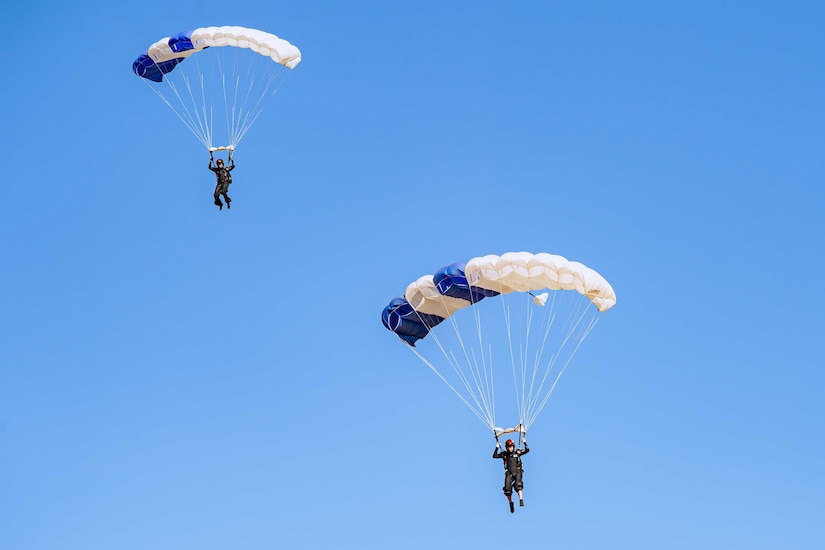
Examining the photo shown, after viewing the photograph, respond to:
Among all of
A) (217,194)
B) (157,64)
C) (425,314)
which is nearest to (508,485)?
(425,314)

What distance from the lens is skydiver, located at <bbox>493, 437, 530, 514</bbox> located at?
25.5 meters

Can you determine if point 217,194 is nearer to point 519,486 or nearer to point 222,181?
point 222,181

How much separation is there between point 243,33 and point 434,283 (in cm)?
834

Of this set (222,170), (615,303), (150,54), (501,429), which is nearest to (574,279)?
(615,303)

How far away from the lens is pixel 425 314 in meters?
27.8

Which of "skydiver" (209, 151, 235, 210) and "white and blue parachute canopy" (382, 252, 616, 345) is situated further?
"skydiver" (209, 151, 235, 210)

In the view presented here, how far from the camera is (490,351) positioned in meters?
25.3

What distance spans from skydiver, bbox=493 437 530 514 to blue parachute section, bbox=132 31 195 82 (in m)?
12.4

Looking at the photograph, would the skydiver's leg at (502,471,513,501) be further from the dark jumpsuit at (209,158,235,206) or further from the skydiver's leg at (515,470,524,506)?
the dark jumpsuit at (209,158,235,206)

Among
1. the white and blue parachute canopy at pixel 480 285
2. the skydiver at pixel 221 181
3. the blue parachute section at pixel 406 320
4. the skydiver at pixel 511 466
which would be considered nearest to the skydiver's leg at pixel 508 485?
the skydiver at pixel 511 466

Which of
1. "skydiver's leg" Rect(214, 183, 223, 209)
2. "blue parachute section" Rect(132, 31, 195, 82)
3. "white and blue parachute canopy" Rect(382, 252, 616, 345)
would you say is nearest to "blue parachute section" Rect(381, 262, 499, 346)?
"white and blue parachute canopy" Rect(382, 252, 616, 345)

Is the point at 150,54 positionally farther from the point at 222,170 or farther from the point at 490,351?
the point at 490,351

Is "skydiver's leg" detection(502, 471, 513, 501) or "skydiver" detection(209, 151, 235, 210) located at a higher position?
"skydiver" detection(209, 151, 235, 210)

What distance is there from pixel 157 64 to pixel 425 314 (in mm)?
9891
